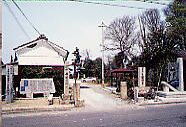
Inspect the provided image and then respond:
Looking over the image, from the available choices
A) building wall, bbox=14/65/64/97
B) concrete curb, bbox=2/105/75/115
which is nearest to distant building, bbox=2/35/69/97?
building wall, bbox=14/65/64/97

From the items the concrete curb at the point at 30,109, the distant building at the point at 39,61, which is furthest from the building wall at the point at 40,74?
the concrete curb at the point at 30,109

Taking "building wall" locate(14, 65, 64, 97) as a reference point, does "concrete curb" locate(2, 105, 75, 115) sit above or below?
below

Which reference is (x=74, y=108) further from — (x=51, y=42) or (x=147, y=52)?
(x=147, y=52)

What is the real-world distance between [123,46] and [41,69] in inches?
988

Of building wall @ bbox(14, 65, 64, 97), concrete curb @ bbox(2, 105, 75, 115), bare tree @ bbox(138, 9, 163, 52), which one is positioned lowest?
concrete curb @ bbox(2, 105, 75, 115)

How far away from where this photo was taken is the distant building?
75.7ft

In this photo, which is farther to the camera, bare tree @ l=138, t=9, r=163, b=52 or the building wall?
bare tree @ l=138, t=9, r=163, b=52

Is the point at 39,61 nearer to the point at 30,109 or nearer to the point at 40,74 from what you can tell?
the point at 40,74

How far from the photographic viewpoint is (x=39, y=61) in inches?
1009

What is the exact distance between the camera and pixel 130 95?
21062 millimetres

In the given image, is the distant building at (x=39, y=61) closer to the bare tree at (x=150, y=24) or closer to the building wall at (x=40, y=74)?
the building wall at (x=40, y=74)

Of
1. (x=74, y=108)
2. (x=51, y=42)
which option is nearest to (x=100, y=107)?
(x=74, y=108)

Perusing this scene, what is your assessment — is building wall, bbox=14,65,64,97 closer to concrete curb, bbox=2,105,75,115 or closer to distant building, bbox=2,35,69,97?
distant building, bbox=2,35,69,97

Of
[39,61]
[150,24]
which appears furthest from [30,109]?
[150,24]
